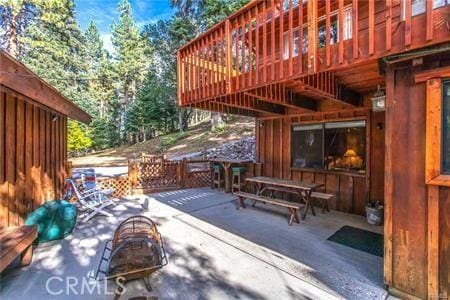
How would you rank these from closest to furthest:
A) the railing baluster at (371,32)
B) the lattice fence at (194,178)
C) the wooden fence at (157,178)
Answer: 1. the railing baluster at (371,32)
2. the wooden fence at (157,178)
3. the lattice fence at (194,178)

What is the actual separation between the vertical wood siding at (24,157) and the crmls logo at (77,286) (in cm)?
144

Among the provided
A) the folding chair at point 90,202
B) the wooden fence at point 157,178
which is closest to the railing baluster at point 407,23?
the wooden fence at point 157,178

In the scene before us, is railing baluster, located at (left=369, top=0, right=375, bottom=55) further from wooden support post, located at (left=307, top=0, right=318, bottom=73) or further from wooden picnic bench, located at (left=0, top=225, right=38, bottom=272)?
wooden picnic bench, located at (left=0, top=225, right=38, bottom=272)

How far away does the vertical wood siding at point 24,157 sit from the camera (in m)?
3.53

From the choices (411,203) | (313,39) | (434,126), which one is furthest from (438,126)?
(313,39)

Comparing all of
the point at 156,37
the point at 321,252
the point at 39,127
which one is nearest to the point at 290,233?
the point at 321,252

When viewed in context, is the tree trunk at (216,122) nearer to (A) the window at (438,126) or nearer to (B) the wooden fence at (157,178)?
(B) the wooden fence at (157,178)

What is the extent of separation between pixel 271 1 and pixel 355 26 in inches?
51.3

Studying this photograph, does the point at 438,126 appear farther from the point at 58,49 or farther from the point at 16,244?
the point at 58,49

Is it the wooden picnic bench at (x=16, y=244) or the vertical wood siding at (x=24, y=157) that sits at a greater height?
the vertical wood siding at (x=24, y=157)

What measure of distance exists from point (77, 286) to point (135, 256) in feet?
2.27

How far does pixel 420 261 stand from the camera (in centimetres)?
234

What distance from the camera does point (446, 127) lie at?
219cm

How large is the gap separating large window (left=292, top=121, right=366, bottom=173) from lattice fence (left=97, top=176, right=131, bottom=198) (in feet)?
17.2
